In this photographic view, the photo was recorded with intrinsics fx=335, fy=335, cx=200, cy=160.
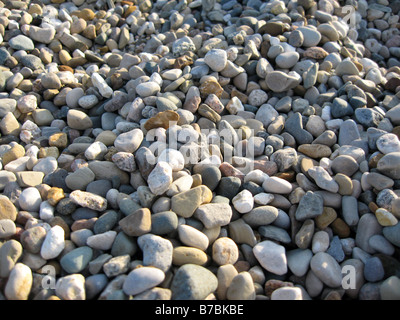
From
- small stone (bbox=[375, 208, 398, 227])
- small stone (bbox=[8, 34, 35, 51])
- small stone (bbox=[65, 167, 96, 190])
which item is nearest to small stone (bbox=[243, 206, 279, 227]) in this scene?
small stone (bbox=[375, 208, 398, 227])

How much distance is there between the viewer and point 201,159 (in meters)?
1.69

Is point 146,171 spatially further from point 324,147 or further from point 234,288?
point 324,147

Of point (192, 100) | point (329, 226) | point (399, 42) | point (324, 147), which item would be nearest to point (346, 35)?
point (399, 42)

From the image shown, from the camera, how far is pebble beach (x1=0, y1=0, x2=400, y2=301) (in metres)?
1.30

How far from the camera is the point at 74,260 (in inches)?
50.8

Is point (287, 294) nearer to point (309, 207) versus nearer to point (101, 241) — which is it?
point (309, 207)

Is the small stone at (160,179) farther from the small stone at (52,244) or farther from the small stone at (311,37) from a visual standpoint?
the small stone at (311,37)

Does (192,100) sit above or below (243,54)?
below

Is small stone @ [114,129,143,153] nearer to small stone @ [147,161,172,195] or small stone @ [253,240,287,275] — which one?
small stone @ [147,161,172,195]

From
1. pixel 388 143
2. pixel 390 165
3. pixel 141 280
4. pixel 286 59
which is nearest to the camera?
pixel 141 280

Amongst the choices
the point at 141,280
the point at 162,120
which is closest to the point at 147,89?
the point at 162,120

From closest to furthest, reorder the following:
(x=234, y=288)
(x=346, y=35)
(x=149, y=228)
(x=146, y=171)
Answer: (x=234, y=288)
(x=149, y=228)
(x=146, y=171)
(x=346, y=35)

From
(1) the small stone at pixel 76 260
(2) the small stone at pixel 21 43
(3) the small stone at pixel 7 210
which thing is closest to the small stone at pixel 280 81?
(1) the small stone at pixel 76 260

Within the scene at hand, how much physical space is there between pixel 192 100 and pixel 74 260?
3.48 feet
